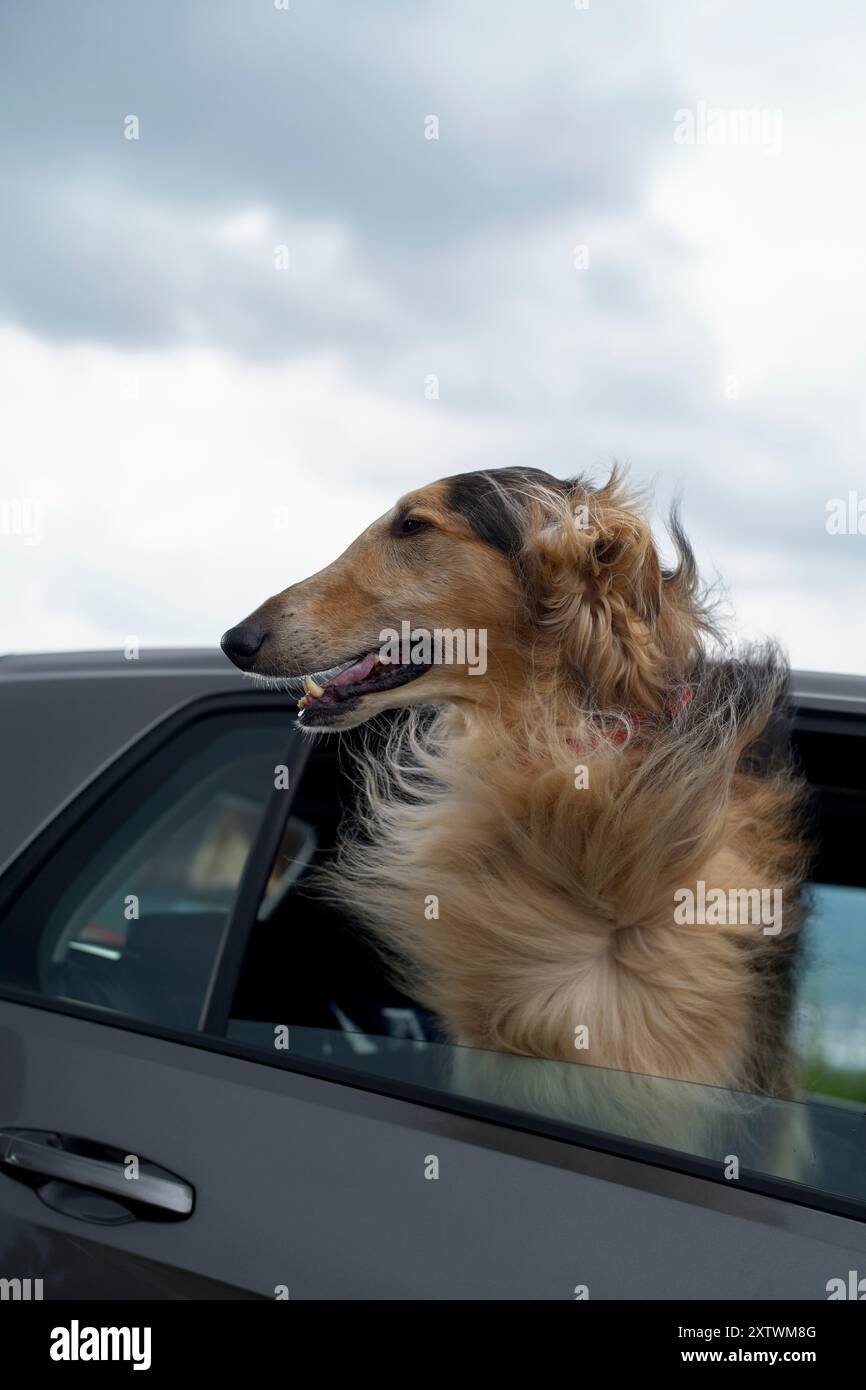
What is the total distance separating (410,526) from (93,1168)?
5.05 feet

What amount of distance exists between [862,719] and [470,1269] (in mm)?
1332

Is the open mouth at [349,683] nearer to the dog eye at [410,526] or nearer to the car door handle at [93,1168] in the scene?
the dog eye at [410,526]

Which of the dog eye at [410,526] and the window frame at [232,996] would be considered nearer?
the window frame at [232,996]

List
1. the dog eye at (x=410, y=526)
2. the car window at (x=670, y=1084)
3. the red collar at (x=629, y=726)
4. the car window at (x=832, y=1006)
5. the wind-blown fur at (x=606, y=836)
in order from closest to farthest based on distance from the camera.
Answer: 1. the car window at (x=670, y=1084)
2. the wind-blown fur at (x=606, y=836)
3. the red collar at (x=629, y=726)
4. the car window at (x=832, y=1006)
5. the dog eye at (x=410, y=526)

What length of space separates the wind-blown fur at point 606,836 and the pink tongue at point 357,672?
10.5 inches

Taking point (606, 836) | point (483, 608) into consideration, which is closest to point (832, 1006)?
point (606, 836)

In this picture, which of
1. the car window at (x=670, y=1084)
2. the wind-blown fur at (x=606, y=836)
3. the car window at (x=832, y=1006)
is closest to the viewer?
the car window at (x=670, y=1084)

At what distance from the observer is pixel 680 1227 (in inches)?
64.7

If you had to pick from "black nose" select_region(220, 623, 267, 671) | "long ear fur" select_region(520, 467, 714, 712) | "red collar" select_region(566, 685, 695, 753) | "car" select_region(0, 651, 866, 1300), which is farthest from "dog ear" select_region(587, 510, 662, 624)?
"black nose" select_region(220, 623, 267, 671)

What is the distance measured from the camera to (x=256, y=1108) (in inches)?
71.3

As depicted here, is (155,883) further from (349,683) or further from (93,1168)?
(93,1168)

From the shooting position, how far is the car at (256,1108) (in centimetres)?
164

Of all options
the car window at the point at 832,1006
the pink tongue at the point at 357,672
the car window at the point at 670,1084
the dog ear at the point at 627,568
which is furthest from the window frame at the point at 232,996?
the car window at the point at 832,1006

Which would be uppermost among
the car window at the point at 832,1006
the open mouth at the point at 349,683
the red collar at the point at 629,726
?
the open mouth at the point at 349,683
